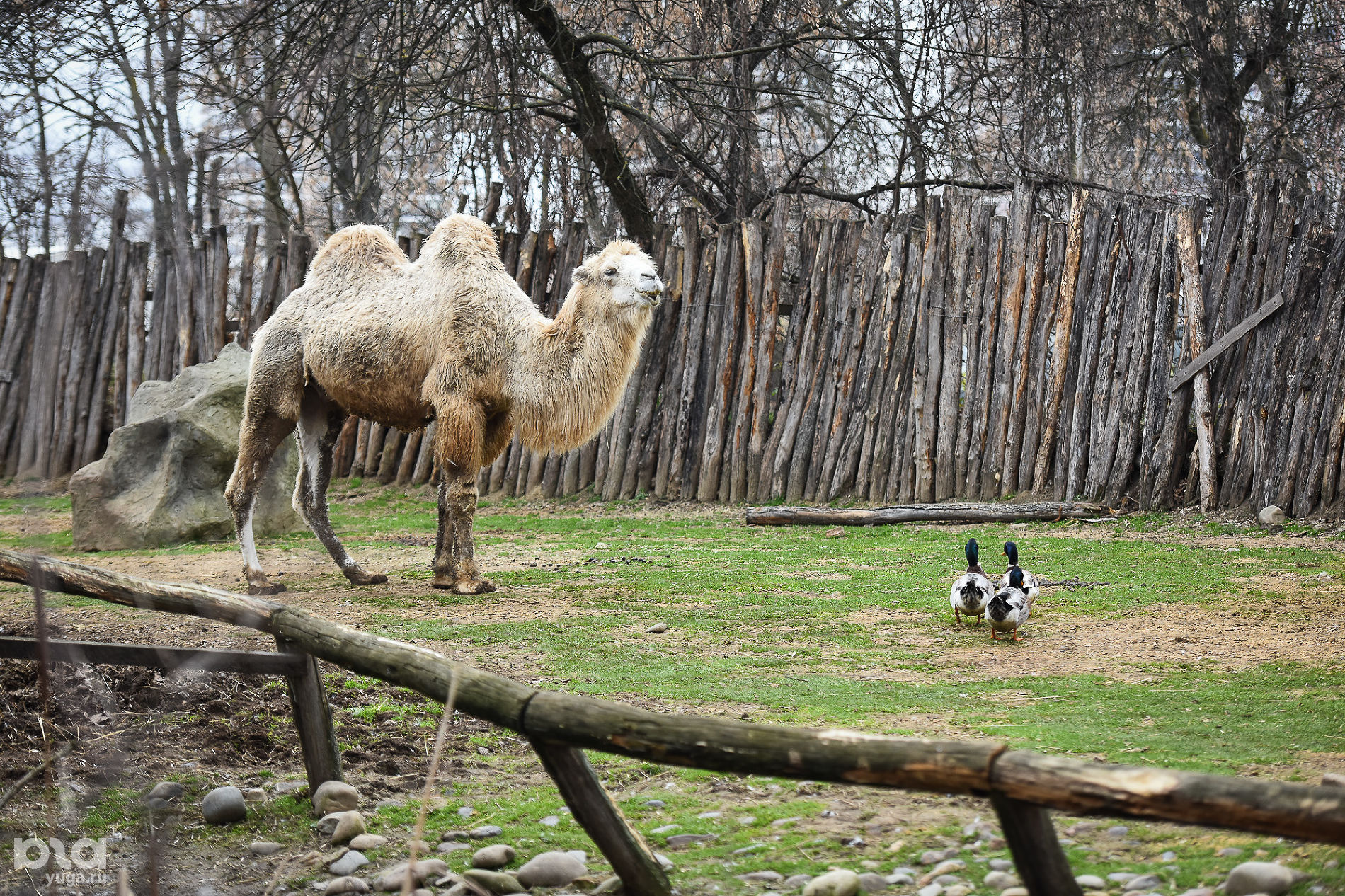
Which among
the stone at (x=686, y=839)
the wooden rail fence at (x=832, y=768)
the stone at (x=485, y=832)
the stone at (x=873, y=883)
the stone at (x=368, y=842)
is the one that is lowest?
the stone at (x=368, y=842)

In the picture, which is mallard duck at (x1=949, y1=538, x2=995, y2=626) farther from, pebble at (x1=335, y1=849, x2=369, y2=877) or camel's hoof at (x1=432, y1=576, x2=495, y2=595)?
pebble at (x1=335, y1=849, x2=369, y2=877)

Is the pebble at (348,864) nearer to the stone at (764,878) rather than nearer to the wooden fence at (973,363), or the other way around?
the stone at (764,878)

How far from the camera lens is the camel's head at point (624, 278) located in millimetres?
6801

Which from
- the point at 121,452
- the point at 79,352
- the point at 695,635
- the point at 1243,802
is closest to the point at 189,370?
the point at 121,452

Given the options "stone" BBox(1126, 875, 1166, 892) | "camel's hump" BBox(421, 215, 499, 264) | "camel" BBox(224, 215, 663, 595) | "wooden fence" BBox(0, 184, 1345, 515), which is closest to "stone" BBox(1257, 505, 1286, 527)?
"wooden fence" BBox(0, 184, 1345, 515)

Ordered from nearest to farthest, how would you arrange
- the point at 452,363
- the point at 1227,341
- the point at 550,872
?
the point at 550,872 < the point at 452,363 < the point at 1227,341

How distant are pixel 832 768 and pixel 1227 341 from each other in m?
7.62

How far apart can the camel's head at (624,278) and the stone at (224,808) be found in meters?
4.01

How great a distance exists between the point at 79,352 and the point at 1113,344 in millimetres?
12360

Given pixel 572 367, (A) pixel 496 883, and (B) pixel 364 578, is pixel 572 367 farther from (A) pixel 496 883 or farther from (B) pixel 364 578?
A: (A) pixel 496 883

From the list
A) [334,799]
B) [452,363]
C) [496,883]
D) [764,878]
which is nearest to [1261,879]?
[764,878]

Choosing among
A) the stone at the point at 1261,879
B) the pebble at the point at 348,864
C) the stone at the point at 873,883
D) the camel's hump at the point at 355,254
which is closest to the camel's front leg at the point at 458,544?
the camel's hump at the point at 355,254

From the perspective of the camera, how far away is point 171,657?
129 inches

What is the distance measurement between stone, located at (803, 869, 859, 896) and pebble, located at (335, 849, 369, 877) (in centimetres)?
124
